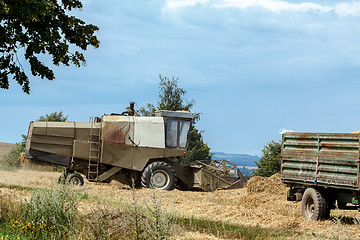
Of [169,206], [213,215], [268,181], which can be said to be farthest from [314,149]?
[268,181]

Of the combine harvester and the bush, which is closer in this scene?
the combine harvester

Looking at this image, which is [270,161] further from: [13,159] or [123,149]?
[13,159]

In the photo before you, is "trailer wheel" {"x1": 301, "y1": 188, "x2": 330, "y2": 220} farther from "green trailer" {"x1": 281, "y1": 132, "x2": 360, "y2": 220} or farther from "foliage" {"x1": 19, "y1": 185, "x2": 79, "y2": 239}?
"foliage" {"x1": 19, "y1": 185, "x2": 79, "y2": 239}

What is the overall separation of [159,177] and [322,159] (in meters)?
8.31

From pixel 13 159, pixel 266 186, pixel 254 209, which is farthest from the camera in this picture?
pixel 13 159

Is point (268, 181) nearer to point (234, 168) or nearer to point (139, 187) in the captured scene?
point (234, 168)

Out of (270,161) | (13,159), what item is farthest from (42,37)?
(13,159)

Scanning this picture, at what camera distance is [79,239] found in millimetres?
7098

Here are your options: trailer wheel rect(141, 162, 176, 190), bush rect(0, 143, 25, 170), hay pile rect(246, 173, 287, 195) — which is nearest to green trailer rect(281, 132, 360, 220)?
hay pile rect(246, 173, 287, 195)

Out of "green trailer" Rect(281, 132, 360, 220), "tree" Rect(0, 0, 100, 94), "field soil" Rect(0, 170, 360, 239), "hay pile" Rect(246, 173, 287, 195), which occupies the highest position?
"tree" Rect(0, 0, 100, 94)

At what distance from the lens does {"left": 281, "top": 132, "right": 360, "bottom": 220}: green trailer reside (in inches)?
437

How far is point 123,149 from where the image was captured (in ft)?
61.1

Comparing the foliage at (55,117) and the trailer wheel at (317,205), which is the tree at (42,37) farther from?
the foliage at (55,117)

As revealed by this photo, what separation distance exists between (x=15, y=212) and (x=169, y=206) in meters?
4.68
